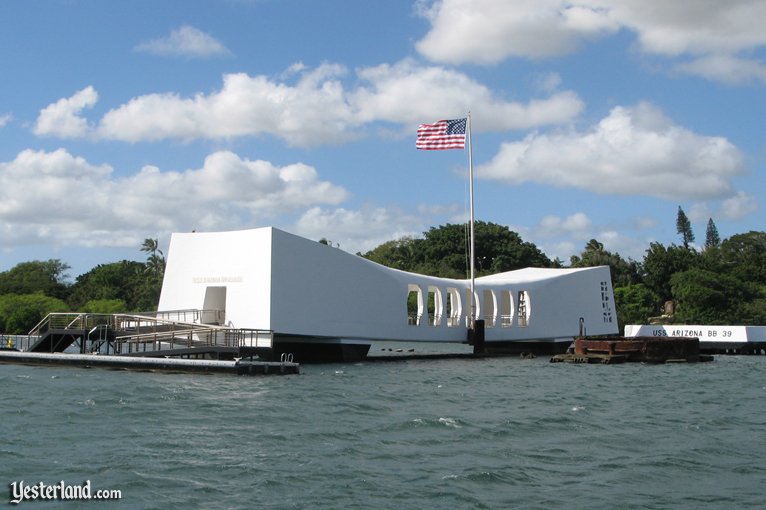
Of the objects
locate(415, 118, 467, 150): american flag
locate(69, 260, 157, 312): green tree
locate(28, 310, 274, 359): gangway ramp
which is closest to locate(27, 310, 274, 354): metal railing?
locate(28, 310, 274, 359): gangway ramp

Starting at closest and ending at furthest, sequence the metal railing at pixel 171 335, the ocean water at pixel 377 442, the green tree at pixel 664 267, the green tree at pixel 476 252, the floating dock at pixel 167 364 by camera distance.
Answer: the ocean water at pixel 377 442 → the floating dock at pixel 167 364 → the metal railing at pixel 171 335 → the green tree at pixel 664 267 → the green tree at pixel 476 252

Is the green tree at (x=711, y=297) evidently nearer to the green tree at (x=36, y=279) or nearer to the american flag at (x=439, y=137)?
the american flag at (x=439, y=137)

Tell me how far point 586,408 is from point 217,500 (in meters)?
11.5

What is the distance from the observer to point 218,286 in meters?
32.7

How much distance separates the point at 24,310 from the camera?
2534 inches

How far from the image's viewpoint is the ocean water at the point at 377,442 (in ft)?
37.5

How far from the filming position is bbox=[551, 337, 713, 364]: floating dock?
38.0 meters

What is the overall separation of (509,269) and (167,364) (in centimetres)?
5574

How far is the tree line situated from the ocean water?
42.7 metres

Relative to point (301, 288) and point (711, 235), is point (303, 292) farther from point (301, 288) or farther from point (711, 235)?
point (711, 235)

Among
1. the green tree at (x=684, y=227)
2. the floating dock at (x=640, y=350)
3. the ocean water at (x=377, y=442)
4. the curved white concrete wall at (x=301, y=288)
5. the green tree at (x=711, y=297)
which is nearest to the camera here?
the ocean water at (x=377, y=442)

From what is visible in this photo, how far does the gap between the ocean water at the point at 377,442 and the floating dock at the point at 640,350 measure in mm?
12357

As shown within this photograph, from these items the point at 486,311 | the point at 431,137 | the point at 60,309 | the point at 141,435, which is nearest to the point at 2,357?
the point at 141,435

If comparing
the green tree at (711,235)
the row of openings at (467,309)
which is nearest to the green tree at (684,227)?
the green tree at (711,235)
